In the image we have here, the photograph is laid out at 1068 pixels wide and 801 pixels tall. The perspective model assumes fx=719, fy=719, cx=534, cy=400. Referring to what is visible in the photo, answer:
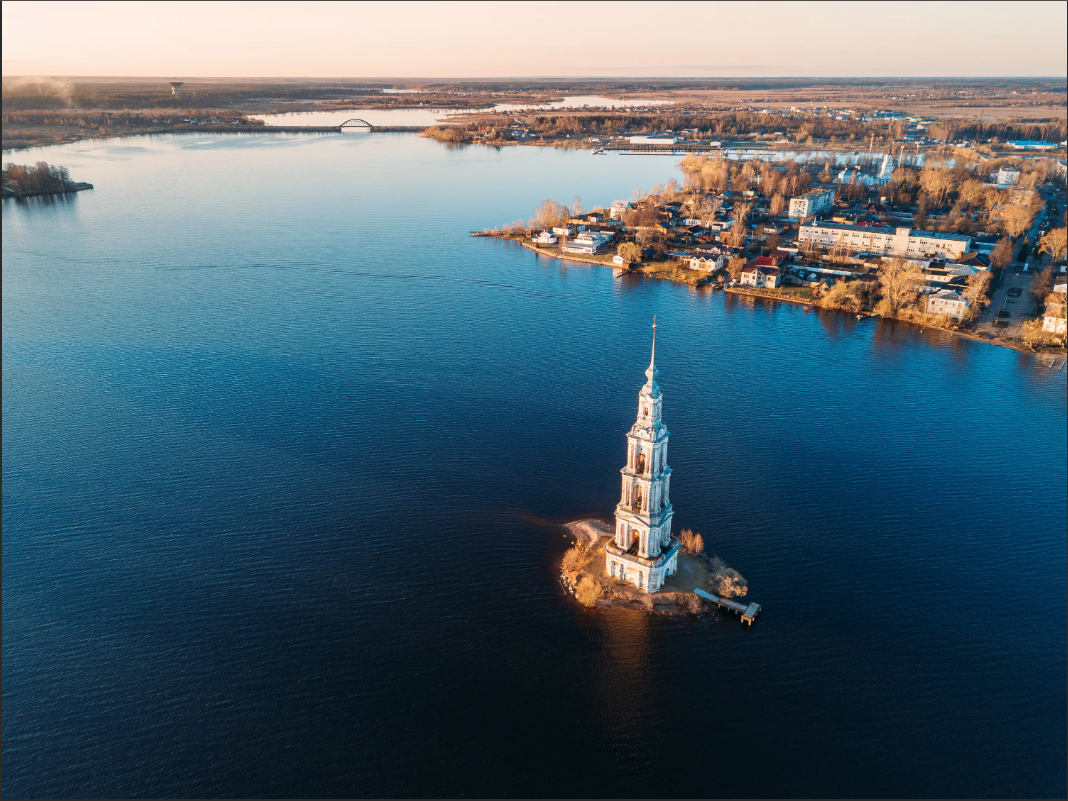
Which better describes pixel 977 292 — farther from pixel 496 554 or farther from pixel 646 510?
pixel 496 554

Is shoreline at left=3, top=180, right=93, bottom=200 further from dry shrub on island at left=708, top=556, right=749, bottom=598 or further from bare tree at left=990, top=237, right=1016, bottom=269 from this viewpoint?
bare tree at left=990, top=237, right=1016, bottom=269

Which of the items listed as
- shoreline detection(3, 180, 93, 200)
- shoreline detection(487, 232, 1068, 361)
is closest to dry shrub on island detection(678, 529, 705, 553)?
shoreline detection(487, 232, 1068, 361)

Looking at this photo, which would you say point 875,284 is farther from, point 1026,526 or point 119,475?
point 119,475

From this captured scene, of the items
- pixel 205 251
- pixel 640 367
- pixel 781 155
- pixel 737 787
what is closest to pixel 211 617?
pixel 737 787

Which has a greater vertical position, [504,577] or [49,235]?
[49,235]

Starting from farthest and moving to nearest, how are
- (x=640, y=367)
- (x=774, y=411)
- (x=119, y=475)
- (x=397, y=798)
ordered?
1. (x=640, y=367)
2. (x=774, y=411)
3. (x=119, y=475)
4. (x=397, y=798)

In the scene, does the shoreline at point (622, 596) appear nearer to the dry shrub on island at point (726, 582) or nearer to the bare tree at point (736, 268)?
the dry shrub on island at point (726, 582)
